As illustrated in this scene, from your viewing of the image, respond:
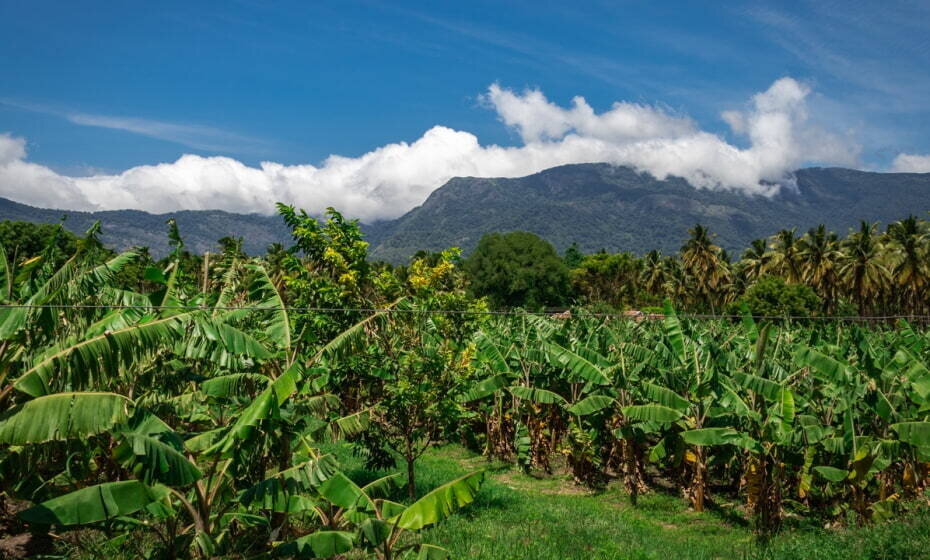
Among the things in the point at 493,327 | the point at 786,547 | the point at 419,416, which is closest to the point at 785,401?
the point at 786,547

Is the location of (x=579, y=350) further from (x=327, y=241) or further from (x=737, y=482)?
(x=327, y=241)

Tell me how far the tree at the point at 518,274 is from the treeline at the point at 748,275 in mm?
134

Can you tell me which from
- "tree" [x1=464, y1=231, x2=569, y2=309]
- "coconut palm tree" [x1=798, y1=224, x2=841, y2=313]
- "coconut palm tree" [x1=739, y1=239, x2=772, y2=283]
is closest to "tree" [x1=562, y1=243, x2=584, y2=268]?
"tree" [x1=464, y1=231, x2=569, y2=309]

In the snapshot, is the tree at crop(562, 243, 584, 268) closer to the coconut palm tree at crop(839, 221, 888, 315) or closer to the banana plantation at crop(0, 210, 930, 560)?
the coconut palm tree at crop(839, 221, 888, 315)

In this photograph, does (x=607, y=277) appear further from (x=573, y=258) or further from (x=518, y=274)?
(x=573, y=258)

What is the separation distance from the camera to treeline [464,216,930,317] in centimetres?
4706

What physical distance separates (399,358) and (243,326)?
9.52 feet

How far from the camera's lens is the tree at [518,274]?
273 ft

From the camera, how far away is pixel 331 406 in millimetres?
10633

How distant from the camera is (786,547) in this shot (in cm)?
959

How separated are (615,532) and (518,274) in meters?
72.1

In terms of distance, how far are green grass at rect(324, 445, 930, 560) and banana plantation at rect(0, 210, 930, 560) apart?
1.88 ft

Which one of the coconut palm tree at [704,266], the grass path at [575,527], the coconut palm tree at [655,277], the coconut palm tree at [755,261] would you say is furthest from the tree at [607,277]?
the grass path at [575,527]

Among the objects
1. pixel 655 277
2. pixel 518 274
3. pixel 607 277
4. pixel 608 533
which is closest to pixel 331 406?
pixel 608 533
